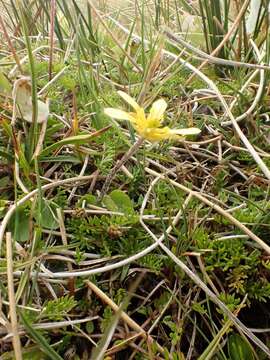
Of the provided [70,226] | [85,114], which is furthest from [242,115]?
[70,226]

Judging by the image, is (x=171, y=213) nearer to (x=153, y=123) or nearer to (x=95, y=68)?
→ (x=153, y=123)

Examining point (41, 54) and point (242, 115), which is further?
point (41, 54)

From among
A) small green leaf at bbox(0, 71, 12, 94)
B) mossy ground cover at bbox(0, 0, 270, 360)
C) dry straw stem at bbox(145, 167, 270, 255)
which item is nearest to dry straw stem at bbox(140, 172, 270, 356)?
mossy ground cover at bbox(0, 0, 270, 360)

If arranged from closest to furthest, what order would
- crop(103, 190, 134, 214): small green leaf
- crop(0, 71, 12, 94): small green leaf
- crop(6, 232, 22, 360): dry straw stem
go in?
crop(6, 232, 22, 360): dry straw stem < crop(103, 190, 134, 214): small green leaf < crop(0, 71, 12, 94): small green leaf

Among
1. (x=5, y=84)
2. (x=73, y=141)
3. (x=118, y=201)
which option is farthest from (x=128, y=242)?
(x=5, y=84)

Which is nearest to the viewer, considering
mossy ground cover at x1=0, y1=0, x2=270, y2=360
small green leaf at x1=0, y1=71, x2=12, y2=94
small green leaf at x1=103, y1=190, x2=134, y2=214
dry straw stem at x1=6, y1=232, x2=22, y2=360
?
dry straw stem at x1=6, y1=232, x2=22, y2=360

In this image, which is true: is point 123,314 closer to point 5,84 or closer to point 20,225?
point 20,225

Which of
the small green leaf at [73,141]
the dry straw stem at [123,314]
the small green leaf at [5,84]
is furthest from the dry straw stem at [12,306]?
the small green leaf at [5,84]

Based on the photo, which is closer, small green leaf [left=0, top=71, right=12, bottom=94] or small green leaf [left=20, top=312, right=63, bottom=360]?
small green leaf [left=20, top=312, right=63, bottom=360]

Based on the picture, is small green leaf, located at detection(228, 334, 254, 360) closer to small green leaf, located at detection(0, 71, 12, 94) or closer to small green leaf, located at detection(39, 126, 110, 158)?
small green leaf, located at detection(39, 126, 110, 158)
